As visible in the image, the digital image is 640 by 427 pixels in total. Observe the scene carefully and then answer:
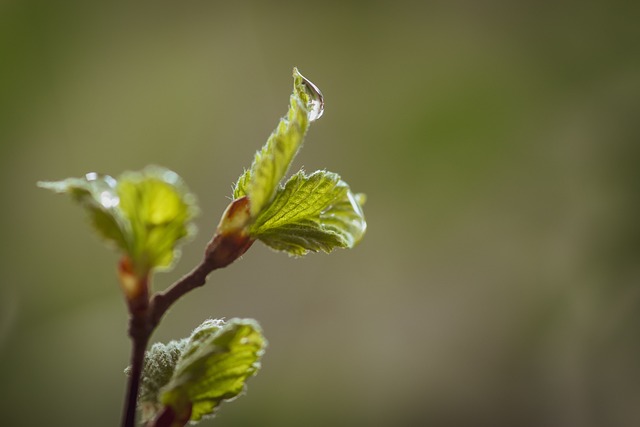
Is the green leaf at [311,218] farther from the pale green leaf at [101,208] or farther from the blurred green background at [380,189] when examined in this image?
the blurred green background at [380,189]

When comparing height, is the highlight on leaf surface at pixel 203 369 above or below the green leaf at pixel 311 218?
below

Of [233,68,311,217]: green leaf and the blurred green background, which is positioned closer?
[233,68,311,217]: green leaf

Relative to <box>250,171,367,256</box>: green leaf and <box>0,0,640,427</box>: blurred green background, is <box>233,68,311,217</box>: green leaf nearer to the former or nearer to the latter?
Result: <box>250,171,367,256</box>: green leaf

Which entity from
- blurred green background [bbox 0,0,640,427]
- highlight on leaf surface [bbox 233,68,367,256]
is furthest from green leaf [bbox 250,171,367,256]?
blurred green background [bbox 0,0,640,427]

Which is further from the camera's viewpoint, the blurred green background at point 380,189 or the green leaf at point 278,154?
the blurred green background at point 380,189

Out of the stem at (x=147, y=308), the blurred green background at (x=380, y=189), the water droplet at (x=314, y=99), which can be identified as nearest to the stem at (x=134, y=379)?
the stem at (x=147, y=308)

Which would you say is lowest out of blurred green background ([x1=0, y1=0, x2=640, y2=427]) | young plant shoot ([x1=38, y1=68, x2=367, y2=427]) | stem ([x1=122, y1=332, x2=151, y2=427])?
stem ([x1=122, y1=332, x2=151, y2=427])

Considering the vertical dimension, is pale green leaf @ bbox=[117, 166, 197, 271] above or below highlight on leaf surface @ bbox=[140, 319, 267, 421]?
above

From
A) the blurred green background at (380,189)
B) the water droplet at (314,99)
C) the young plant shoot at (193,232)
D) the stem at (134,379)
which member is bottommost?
the stem at (134,379)
